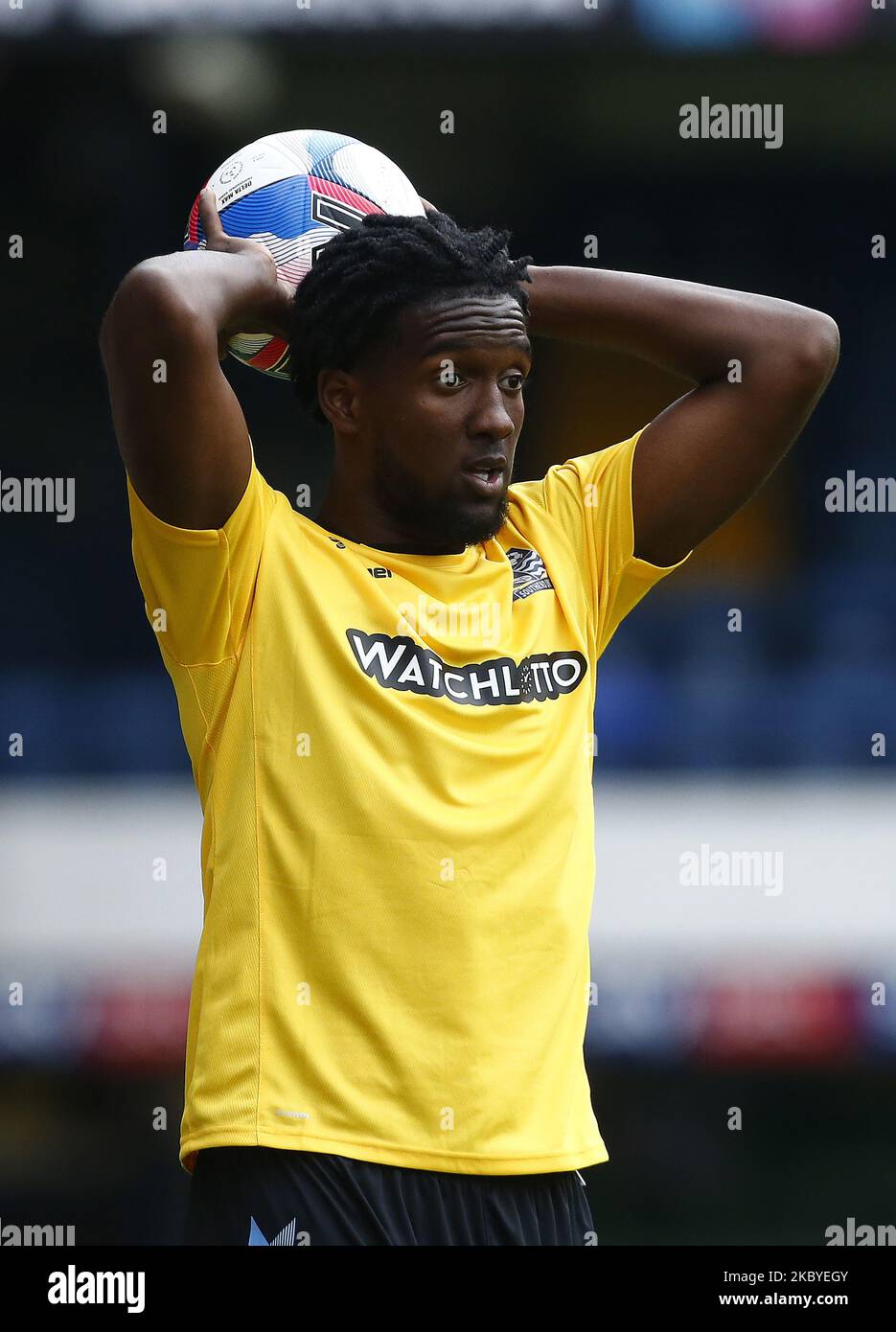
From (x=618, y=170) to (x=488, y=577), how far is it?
5003 millimetres

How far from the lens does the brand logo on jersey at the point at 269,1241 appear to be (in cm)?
222

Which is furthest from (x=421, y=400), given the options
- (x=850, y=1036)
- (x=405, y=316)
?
(x=850, y=1036)

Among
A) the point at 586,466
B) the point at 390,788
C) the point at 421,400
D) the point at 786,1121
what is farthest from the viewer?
the point at 786,1121

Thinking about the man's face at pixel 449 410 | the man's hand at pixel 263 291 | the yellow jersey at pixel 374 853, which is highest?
the man's hand at pixel 263 291

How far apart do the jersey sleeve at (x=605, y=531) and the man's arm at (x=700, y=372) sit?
20 millimetres

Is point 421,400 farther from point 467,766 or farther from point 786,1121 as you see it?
point 786,1121

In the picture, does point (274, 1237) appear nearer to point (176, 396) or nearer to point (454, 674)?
point (454, 674)

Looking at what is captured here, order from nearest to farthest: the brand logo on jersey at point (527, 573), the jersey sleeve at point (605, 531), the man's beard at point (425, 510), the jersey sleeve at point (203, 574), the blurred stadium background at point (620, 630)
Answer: the jersey sleeve at point (203, 574) < the man's beard at point (425, 510) < the brand logo on jersey at point (527, 573) < the jersey sleeve at point (605, 531) < the blurred stadium background at point (620, 630)

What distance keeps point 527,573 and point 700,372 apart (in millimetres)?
453

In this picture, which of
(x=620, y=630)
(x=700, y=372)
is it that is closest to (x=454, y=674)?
(x=700, y=372)

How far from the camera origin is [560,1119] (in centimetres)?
235

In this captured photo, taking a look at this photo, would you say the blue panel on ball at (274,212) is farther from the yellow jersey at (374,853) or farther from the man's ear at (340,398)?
the yellow jersey at (374,853)

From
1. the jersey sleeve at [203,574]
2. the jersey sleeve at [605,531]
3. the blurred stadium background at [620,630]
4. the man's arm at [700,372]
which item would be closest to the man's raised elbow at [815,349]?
the man's arm at [700,372]

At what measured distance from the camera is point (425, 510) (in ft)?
8.16
